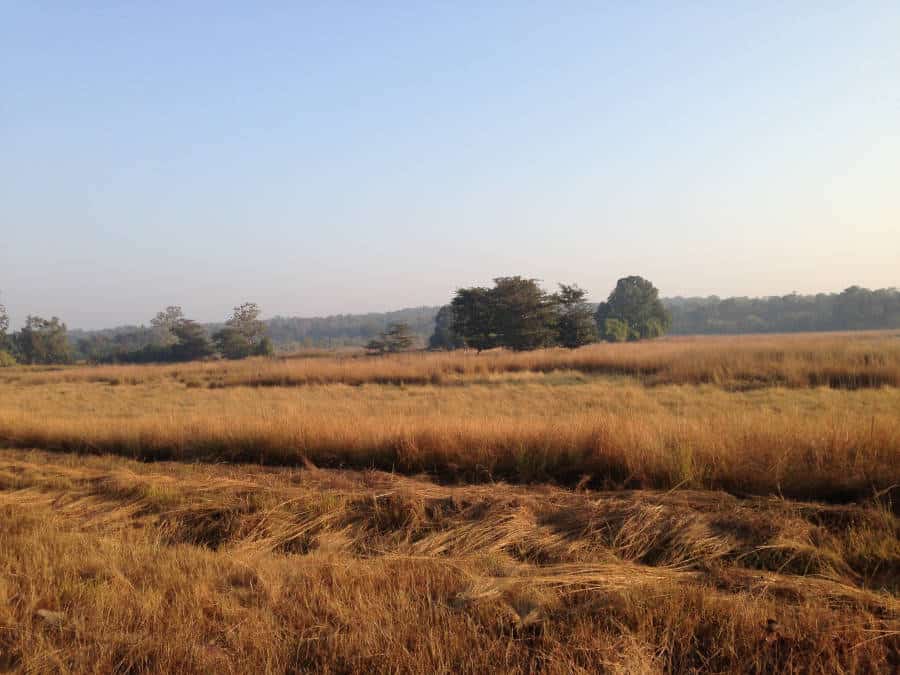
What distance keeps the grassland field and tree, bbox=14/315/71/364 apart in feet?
219

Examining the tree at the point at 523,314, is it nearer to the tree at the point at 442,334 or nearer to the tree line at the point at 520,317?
the tree line at the point at 520,317

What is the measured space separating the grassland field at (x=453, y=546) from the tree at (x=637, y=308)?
62.2 m

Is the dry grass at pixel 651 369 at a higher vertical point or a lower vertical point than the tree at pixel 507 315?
lower

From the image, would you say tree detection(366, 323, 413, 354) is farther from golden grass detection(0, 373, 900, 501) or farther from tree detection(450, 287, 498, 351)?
golden grass detection(0, 373, 900, 501)

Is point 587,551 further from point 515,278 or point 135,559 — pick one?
point 515,278

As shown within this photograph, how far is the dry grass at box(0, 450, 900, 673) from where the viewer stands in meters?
2.76

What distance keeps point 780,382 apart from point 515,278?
2135cm

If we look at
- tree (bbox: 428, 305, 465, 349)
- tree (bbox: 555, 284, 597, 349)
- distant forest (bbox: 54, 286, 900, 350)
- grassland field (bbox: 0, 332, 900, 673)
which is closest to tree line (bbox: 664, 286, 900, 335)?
distant forest (bbox: 54, 286, 900, 350)

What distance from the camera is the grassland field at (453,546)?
9.25 ft

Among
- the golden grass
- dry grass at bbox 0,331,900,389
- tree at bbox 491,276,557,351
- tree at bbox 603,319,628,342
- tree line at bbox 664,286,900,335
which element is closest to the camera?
the golden grass

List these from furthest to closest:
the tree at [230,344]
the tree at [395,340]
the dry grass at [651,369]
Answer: the tree at [230,344], the tree at [395,340], the dry grass at [651,369]

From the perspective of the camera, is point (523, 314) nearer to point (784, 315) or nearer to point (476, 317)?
point (476, 317)

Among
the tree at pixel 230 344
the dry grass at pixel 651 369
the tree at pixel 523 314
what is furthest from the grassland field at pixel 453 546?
the tree at pixel 230 344

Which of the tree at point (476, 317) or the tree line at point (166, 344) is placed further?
the tree line at point (166, 344)
